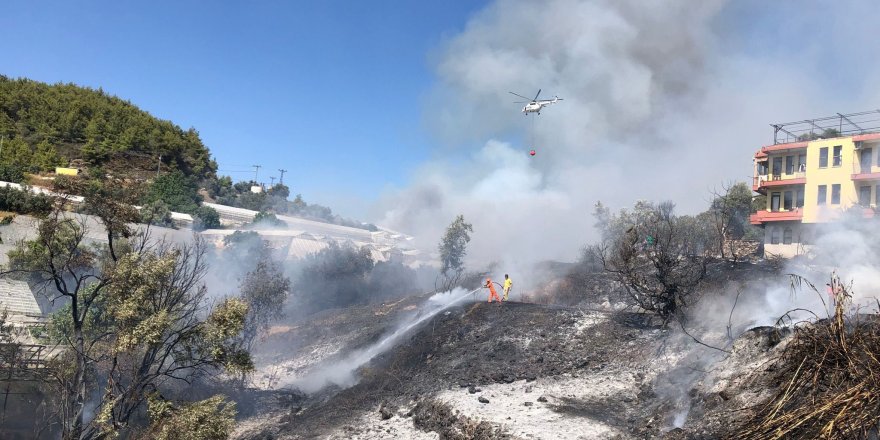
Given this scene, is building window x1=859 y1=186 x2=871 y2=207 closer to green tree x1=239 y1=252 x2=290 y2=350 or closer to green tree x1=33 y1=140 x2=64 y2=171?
green tree x1=239 y1=252 x2=290 y2=350

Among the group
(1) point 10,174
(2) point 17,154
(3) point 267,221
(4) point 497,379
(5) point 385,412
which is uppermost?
(2) point 17,154

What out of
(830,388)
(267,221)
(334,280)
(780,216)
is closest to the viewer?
(830,388)

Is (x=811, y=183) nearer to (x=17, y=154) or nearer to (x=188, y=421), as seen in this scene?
(x=188, y=421)

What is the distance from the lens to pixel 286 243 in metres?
64.2

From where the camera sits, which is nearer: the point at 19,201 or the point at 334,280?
the point at 334,280

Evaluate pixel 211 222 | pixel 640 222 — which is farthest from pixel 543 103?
pixel 211 222

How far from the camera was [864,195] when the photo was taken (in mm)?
38188

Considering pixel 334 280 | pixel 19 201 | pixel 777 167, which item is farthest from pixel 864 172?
pixel 19 201

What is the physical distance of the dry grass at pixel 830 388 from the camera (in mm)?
8758

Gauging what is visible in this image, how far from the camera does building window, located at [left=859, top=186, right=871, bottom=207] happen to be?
124ft

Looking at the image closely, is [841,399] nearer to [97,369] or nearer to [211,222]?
[97,369]

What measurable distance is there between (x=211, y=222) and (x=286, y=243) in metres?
13.0

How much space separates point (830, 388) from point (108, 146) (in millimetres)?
89783

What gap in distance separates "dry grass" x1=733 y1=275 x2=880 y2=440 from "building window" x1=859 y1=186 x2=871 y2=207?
108 ft
